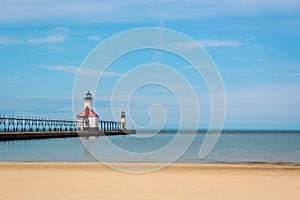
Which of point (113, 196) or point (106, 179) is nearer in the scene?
point (113, 196)

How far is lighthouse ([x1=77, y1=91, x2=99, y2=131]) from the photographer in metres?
81.7

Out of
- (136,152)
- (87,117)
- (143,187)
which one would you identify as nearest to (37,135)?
(87,117)

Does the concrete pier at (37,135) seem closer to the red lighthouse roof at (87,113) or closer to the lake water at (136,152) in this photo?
the red lighthouse roof at (87,113)

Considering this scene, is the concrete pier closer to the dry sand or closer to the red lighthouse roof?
the red lighthouse roof

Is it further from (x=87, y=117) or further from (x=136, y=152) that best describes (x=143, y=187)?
(x=87, y=117)

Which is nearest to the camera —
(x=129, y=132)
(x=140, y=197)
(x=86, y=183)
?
(x=140, y=197)

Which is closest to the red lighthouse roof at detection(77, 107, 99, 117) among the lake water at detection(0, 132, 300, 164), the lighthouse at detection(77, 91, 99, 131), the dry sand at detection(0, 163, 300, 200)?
the lighthouse at detection(77, 91, 99, 131)

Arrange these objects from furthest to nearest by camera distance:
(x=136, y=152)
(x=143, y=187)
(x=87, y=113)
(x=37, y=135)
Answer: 1. (x=87, y=113)
2. (x=37, y=135)
3. (x=136, y=152)
4. (x=143, y=187)

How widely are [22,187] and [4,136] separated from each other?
5038 cm

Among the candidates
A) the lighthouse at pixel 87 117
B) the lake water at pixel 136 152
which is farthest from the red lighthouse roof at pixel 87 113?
the lake water at pixel 136 152

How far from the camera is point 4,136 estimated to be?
198 ft

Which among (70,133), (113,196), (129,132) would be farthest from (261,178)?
(129,132)

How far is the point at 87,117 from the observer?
3238 inches

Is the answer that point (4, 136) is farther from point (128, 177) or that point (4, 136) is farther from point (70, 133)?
point (128, 177)
